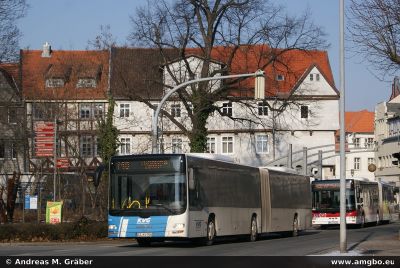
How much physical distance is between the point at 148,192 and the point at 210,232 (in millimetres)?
3137

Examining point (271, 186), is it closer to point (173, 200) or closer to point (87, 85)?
point (173, 200)

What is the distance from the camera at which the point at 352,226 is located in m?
53.0

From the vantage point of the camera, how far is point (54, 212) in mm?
34719

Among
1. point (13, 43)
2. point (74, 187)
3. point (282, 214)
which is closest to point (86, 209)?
point (74, 187)

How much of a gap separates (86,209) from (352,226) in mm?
17990

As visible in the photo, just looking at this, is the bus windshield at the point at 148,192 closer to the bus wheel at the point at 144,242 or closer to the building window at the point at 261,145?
the bus wheel at the point at 144,242

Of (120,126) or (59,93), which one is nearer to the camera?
(59,93)

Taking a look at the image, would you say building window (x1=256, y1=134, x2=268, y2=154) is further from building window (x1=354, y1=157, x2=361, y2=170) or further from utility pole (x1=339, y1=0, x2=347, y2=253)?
utility pole (x1=339, y1=0, x2=347, y2=253)

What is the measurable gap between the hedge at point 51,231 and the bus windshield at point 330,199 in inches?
812

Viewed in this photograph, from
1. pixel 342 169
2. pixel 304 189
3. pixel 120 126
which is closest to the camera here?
pixel 342 169

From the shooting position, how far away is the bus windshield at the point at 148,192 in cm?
2573

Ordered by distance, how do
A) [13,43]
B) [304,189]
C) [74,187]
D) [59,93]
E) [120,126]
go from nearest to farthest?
[304,189]
[13,43]
[74,187]
[59,93]
[120,126]

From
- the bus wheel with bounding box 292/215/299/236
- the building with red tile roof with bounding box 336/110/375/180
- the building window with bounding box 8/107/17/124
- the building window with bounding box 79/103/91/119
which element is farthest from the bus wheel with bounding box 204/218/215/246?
the building with red tile roof with bounding box 336/110/375/180

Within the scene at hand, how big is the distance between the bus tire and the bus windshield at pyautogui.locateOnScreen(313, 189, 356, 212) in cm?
2257
